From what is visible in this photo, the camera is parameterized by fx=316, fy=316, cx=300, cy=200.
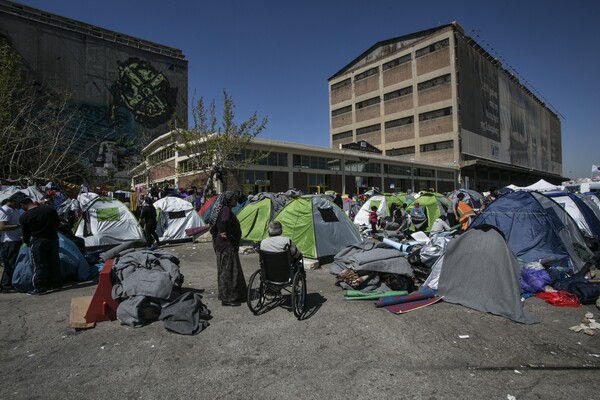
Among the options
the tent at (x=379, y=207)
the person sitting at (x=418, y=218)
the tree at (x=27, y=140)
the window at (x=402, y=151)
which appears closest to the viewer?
the person sitting at (x=418, y=218)

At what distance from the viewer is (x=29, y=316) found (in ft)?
15.4

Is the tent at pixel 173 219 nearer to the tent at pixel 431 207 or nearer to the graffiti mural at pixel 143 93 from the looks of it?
the tent at pixel 431 207

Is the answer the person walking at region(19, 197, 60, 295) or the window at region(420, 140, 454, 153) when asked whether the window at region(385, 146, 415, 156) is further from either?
the person walking at region(19, 197, 60, 295)

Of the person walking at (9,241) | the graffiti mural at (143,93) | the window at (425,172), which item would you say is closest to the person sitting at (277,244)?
the person walking at (9,241)

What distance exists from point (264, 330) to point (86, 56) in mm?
50646

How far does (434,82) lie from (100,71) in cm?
4600

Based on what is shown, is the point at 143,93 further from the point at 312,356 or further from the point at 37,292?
the point at 312,356

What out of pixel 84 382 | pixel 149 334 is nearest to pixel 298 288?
pixel 149 334

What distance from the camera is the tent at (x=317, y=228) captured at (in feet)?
26.6

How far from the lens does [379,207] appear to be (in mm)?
15312

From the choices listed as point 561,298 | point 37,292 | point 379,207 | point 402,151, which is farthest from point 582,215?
point 402,151

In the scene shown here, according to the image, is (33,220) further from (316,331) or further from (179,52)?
(179,52)

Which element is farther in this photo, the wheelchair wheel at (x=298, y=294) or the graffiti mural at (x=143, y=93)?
the graffiti mural at (x=143, y=93)

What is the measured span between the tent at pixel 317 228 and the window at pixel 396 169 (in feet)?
87.4
